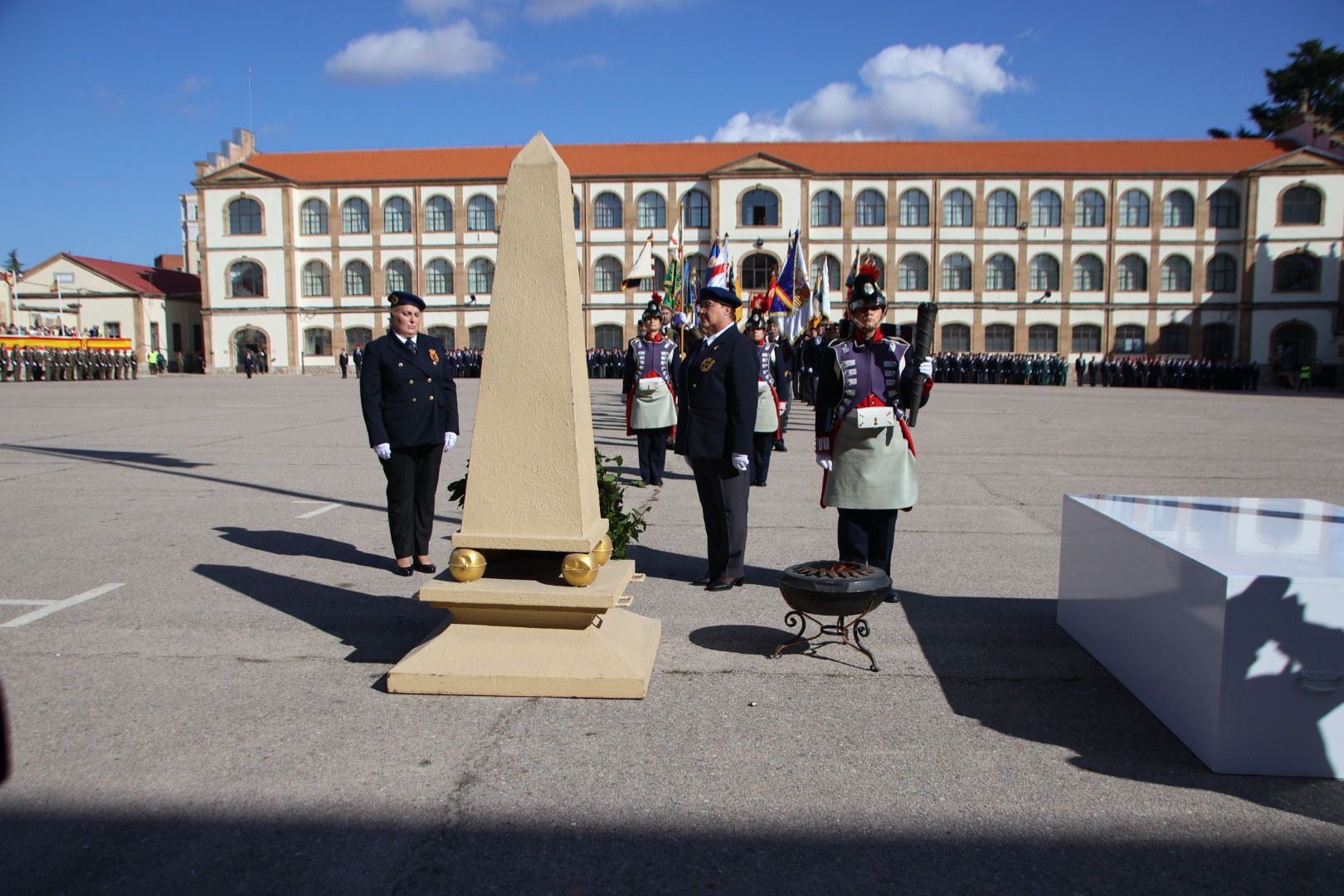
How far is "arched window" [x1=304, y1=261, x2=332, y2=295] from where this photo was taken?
61.0 m

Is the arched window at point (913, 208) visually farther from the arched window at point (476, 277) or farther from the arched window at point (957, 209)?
the arched window at point (476, 277)

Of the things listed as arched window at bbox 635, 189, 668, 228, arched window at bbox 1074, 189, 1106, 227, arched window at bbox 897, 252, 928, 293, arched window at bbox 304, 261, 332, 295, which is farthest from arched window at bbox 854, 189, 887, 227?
arched window at bbox 304, 261, 332, 295

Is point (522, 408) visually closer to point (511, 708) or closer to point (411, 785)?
point (511, 708)

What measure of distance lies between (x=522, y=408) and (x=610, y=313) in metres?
55.3

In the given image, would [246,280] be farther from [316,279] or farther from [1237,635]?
[1237,635]

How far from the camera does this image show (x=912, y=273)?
5788 cm

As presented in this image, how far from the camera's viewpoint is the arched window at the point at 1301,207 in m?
55.1

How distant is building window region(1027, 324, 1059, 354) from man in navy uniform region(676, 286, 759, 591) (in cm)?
5484

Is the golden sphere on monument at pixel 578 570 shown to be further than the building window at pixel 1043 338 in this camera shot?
No

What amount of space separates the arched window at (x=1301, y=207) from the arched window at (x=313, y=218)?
5491cm

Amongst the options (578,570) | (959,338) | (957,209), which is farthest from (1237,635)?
(957,209)

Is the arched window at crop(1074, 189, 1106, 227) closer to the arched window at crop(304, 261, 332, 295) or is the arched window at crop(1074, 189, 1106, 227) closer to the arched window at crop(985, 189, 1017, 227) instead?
the arched window at crop(985, 189, 1017, 227)

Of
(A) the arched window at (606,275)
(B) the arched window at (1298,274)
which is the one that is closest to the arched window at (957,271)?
(B) the arched window at (1298,274)

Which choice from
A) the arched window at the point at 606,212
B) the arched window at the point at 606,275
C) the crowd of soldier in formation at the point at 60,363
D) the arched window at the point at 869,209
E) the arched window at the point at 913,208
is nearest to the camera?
the crowd of soldier in formation at the point at 60,363
